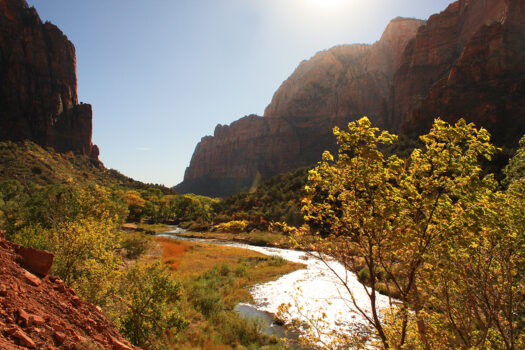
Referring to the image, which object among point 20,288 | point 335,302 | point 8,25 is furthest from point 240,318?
point 8,25

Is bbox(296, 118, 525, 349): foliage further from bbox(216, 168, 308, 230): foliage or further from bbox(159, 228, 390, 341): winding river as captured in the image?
bbox(216, 168, 308, 230): foliage

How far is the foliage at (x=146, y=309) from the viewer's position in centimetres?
859

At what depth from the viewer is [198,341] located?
11.2m

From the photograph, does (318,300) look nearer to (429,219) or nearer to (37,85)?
(429,219)

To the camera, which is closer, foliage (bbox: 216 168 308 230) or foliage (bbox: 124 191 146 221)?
foliage (bbox: 216 168 308 230)

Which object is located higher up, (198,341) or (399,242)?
(399,242)

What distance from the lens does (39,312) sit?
459 centimetres

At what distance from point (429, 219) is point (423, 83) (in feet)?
401

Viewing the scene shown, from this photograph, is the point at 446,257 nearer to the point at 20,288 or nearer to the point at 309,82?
the point at 20,288

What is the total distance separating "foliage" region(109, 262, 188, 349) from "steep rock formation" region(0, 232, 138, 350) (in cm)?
258

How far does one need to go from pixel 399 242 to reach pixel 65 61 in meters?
170

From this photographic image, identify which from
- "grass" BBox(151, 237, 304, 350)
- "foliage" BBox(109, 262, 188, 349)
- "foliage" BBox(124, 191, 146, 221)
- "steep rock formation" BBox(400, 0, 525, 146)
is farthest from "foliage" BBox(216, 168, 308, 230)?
"foliage" BBox(109, 262, 188, 349)

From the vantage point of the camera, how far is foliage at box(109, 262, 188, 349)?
8.59 metres

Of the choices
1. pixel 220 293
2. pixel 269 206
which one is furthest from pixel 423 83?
pixel 220 293
